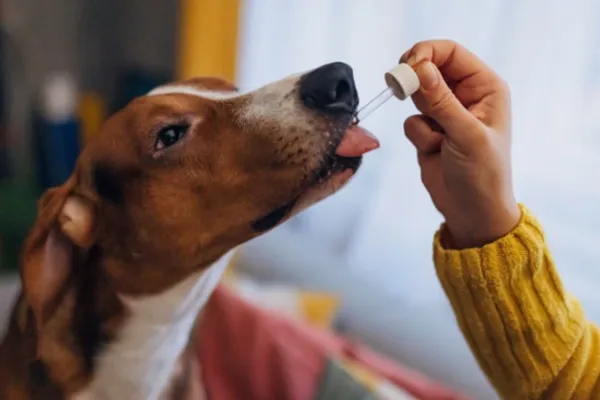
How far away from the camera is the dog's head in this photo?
0.72 meters

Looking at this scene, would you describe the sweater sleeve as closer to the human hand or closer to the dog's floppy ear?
the human hand

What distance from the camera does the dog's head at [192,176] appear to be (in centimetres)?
72

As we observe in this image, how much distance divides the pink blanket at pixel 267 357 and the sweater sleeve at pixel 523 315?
Result: 1.13 feet

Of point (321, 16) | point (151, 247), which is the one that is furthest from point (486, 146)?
point (321, 16)

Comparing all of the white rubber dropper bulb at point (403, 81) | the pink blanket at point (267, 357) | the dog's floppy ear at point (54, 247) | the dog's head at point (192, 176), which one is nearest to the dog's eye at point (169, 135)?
the dog's head at point (192, 176)

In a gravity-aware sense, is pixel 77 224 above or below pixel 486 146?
below

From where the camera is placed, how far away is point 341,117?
0.71 meters

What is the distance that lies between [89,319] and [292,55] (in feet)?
3.08

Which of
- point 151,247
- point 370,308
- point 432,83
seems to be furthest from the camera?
point 370,308

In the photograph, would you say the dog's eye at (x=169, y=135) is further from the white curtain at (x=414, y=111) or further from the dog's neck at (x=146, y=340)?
the white curtain at (x=414, y=111)

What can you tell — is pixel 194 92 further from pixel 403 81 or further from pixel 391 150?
pixel 391 150

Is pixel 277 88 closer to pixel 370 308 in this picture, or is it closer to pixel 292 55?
pixel 370 308

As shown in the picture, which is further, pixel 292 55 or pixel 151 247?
pixel 292 55

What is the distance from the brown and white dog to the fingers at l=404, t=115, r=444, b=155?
7 cm
